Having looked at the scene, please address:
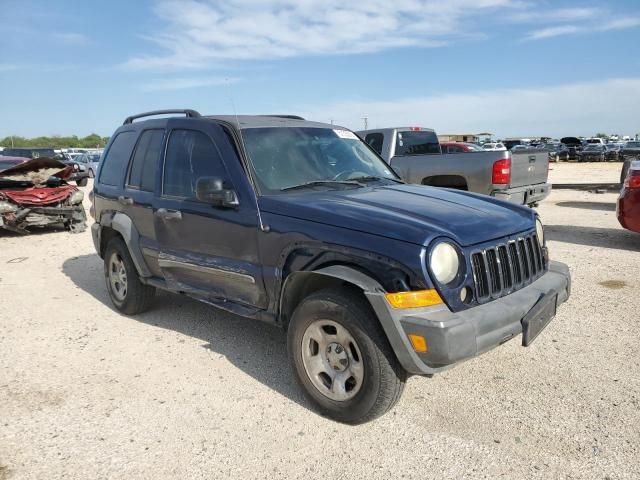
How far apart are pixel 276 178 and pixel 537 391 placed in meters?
2.30

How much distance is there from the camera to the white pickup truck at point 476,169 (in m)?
8.37

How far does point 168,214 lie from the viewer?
166 inches

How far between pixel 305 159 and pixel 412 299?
1.68 metres

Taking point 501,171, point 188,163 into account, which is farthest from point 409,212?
point 501,171

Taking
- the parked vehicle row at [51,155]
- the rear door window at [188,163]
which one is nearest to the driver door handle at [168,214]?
the rear door window at [188,163]

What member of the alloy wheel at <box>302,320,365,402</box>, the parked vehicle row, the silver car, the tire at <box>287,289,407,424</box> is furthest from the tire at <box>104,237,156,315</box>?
the silver car

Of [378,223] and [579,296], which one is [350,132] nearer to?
[378,223]

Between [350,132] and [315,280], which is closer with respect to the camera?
[315,280]

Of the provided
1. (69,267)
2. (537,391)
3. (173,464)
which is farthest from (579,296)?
(69,267)

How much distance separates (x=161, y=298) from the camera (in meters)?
5.80

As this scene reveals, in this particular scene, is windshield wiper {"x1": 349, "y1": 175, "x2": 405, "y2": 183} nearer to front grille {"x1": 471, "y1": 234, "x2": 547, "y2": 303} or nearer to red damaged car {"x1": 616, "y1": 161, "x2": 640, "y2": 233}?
front grille {"x1": 471, "y1": 234, "x2": 547, "y2": 303}

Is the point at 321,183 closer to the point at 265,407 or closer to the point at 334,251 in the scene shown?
the point at 334,251

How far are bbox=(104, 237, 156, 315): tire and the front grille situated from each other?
3362 mm

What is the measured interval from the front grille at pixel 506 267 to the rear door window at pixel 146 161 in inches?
114
